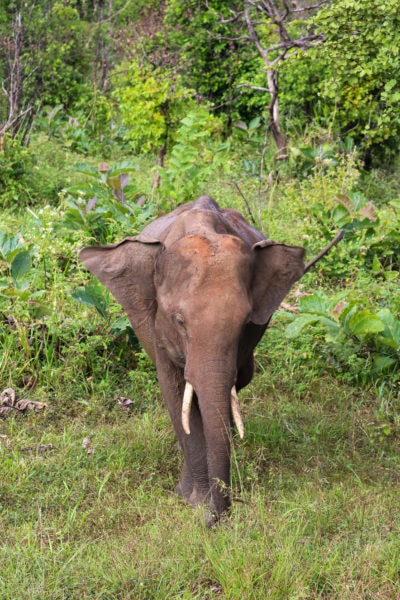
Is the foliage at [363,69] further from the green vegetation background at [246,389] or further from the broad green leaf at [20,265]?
the broad green leaf at [20,265]

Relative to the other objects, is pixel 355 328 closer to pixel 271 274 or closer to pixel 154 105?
pixel 271 274

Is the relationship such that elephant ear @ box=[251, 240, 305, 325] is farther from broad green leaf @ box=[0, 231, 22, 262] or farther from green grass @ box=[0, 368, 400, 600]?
broad green leaf @ box=[0, 231, 22, 262]

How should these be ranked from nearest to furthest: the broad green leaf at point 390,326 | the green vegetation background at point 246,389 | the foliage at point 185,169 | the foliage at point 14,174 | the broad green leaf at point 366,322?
1. the green vegetation background at point 246,389
2. the broad green leaf at point 366,322
3. the broad green leaf at point 390,326
4. the foliage at point 185,169
5. the foliage at point 14,174

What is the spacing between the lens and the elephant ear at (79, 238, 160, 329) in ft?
16.9

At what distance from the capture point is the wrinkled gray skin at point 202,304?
14.9ft

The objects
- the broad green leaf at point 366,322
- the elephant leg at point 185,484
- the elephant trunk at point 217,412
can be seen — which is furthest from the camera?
the broad green leaf at point 366,322

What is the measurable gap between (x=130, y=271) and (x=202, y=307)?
782 mm

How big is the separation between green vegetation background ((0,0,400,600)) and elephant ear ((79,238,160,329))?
105 cm

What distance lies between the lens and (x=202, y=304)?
458cm

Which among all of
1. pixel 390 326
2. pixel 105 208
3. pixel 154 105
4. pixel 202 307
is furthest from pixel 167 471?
pixel 154 105

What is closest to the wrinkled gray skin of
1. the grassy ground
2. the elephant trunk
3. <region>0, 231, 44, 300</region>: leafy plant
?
the elephant trunk

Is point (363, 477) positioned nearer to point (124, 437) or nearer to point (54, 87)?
point (124, 437)

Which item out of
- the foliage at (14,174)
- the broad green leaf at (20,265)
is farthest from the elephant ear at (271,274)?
the foliage at (14,174)

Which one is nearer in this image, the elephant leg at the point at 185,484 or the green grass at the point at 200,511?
the green grass at the point at 200,511
